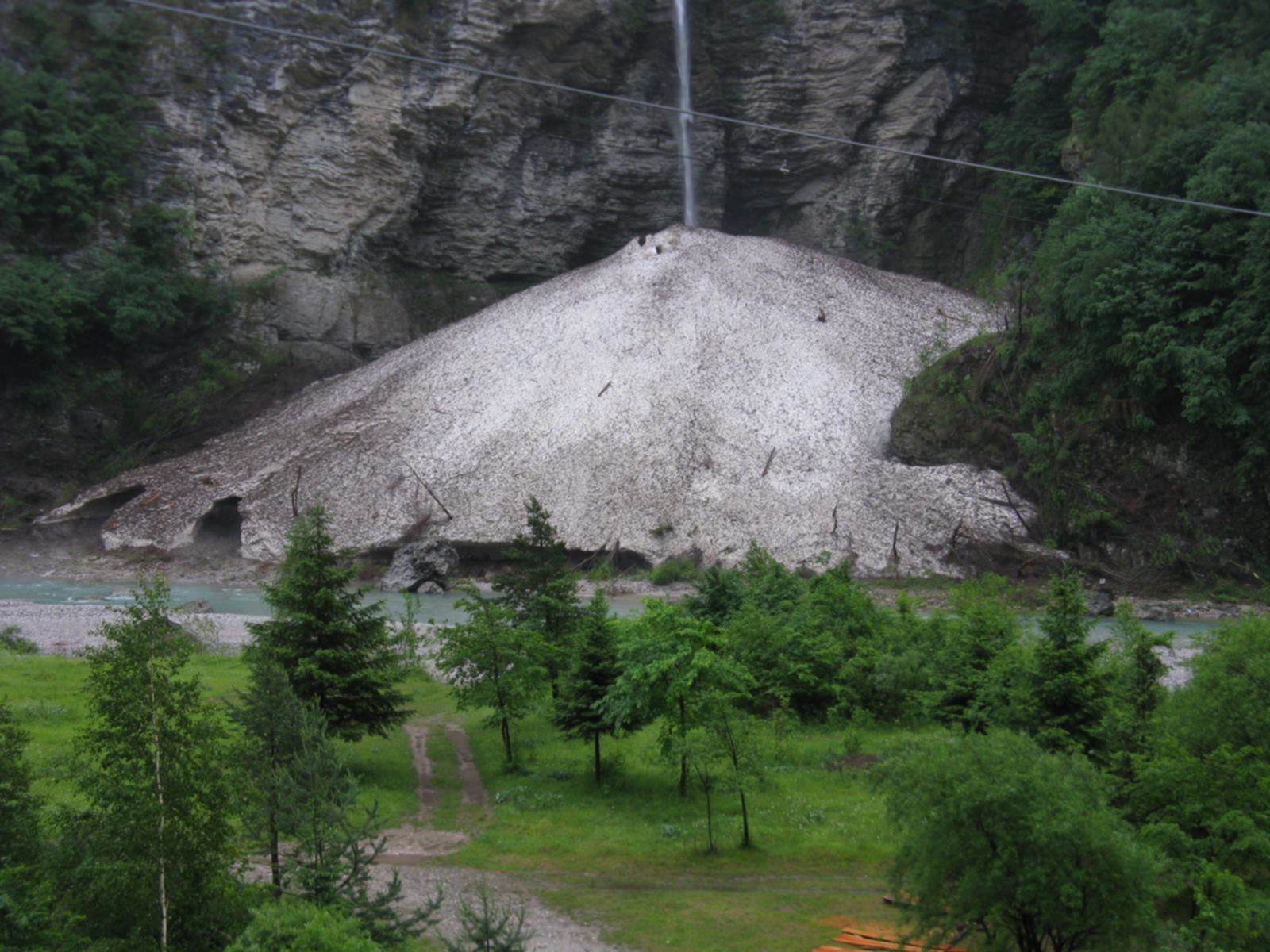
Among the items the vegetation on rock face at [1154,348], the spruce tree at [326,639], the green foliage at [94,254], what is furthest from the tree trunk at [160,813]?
the green foliage at [94,254]

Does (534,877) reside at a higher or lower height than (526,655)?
lower

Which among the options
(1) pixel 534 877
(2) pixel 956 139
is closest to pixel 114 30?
(2) pixel 956 139

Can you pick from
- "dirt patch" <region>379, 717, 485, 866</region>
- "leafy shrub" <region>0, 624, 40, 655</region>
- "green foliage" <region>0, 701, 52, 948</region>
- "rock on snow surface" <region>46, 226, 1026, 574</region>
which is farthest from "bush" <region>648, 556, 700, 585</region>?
"green foliage" <region>0, 701, 52, 948</region>

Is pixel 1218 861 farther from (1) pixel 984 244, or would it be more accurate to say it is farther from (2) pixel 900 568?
(1) pixel 984 244

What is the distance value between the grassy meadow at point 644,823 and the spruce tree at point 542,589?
1632 millimetres

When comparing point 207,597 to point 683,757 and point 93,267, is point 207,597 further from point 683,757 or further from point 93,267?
point 683,757

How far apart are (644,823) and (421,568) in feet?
53.1

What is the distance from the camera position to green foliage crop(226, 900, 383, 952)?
752 cm

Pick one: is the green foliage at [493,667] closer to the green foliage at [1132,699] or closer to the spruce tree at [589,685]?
the spruce tree at [589,685]

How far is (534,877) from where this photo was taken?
38.1 ft

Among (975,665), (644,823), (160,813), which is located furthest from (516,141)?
(160,813)

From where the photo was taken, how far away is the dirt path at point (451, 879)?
10.1 meters

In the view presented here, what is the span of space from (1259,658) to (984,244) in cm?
3763

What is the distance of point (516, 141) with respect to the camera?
146 ft
